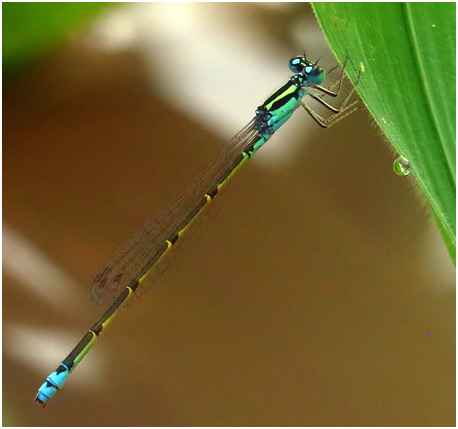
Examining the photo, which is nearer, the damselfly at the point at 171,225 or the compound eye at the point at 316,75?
the compound eye at the point at 316,75

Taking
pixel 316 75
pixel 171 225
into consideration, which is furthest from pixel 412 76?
pixel 171 225

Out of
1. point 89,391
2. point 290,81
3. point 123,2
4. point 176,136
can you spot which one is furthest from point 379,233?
point 123,2

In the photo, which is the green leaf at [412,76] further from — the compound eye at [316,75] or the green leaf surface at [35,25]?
the green leaf surface at [35,25]

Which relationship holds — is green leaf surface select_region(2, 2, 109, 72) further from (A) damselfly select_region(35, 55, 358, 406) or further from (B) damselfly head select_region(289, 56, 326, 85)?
(B) damselfly head select_region(289, 56, 326, 85)

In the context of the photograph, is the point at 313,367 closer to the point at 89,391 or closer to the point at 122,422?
the point at 122,422

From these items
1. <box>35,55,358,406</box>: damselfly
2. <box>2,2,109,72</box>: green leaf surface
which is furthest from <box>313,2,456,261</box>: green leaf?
<box>2,2,109,72</box>: green leaf surface

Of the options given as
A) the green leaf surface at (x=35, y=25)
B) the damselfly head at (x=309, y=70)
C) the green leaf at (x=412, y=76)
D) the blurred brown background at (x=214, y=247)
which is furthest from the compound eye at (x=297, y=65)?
the green leaf surface at (x=35, y=25)

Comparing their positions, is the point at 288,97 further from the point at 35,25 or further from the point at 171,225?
the point at 35,25
